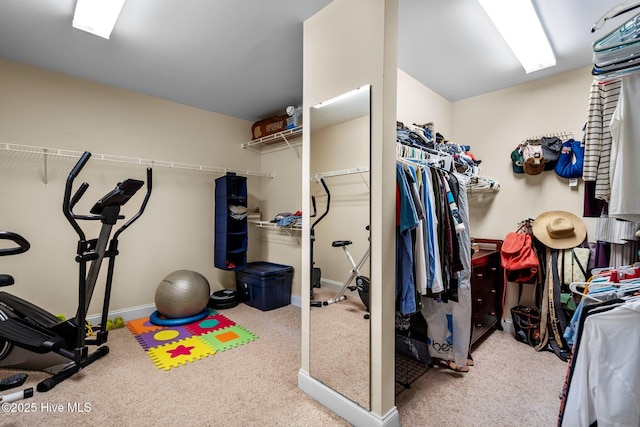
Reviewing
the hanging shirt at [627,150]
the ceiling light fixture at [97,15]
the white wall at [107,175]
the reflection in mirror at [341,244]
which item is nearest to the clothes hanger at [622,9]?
the hanging shirt at [627,150]

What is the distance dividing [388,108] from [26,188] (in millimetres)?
3408

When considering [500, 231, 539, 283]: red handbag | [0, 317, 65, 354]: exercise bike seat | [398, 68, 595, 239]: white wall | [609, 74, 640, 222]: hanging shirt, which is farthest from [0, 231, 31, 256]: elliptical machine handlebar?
[500, 231, 539, 283]: red handbag

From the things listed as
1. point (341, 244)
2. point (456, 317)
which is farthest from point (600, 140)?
point (456, 317)

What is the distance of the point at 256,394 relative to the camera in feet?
6.59

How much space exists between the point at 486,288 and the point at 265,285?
2.47 m

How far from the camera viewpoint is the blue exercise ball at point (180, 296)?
316cm

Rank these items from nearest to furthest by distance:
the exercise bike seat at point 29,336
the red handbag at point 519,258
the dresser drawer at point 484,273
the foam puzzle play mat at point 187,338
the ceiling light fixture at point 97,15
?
1. the ceiling light fixture at point 97,15
2. the exercise bike seat at point 29,336
3. the foam puzzle play mat at point 187,338
4. the dresser drawer at point 484,273
5. the red handbag at point 519,258

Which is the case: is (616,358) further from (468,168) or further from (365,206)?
(468,168)

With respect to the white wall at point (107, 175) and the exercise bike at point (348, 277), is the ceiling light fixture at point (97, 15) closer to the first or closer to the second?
the white wall at point (107, 175)

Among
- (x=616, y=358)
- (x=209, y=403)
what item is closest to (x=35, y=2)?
(x=209, y=403)

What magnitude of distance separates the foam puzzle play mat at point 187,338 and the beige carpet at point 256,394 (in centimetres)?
10

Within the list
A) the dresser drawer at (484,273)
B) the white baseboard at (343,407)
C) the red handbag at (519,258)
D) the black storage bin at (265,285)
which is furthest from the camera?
the black storage bin at (265,285)

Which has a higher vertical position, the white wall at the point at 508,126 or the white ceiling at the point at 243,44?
the white ceiling at the point at 243,44

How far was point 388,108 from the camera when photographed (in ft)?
5.36
